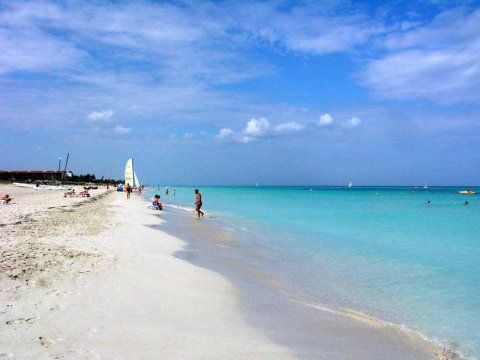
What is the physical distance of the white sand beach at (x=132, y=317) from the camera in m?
4.36

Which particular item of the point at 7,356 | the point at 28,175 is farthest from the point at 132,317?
the point at 28,175

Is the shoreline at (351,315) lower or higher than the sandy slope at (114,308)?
lower

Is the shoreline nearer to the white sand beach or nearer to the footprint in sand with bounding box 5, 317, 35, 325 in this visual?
the white sand beach

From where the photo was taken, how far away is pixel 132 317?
534 cm

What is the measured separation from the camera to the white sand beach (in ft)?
14.3

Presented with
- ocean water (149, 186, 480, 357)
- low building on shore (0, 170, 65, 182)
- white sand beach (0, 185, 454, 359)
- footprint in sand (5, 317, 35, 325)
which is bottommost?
ocean water (149, 186, 480, 357)

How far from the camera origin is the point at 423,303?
8.02 meters

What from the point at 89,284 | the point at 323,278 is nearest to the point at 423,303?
the point at 323,278

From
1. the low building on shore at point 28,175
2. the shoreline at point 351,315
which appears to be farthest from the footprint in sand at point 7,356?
the low building on shore at point 28,175

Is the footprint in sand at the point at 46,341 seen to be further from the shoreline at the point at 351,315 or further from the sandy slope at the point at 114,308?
the shoreline at the point at 351,315

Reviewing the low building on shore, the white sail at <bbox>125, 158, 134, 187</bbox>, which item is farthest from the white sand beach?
the low building on shore

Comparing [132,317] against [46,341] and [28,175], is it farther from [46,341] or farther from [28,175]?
[28,175]

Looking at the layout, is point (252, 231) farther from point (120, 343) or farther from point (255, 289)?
point (120, 343)

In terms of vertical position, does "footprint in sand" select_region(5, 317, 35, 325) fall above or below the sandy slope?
above
